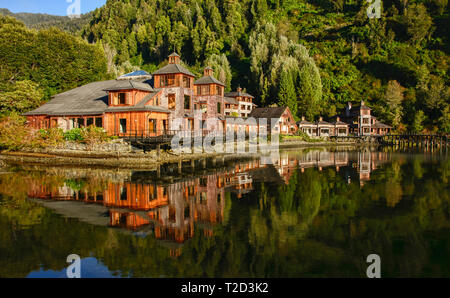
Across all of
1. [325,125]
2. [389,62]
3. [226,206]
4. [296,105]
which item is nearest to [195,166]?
[226,206]

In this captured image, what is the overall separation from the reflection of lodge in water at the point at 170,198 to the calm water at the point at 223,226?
0.22 ft

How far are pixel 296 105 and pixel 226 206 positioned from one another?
6234 cm

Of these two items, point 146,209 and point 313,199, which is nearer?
point 146,209

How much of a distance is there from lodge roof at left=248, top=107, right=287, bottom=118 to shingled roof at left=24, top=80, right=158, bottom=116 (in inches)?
1328

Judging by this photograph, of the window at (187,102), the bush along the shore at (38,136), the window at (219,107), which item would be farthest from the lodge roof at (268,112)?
the bush along the shore at (38,136)

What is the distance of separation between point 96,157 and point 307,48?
338 feet

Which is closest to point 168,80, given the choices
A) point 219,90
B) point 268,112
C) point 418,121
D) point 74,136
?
point 219,90

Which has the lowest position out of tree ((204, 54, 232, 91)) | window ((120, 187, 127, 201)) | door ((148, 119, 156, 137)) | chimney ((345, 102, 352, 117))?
window ((120, 187, 127, 201))

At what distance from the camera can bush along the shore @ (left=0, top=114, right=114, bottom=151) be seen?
1388 inches

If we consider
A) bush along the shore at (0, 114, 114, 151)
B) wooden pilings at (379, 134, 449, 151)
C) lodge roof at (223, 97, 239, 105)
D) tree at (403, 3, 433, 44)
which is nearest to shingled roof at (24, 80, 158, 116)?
bush along the shore at (0, 114, 114, 151)

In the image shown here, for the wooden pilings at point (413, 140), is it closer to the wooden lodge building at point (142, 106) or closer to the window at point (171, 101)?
the wooden lodge building at point (142, 106)

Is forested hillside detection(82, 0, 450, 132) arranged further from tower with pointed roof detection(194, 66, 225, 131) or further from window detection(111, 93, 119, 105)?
window detection(111, 93, 119, 105)
